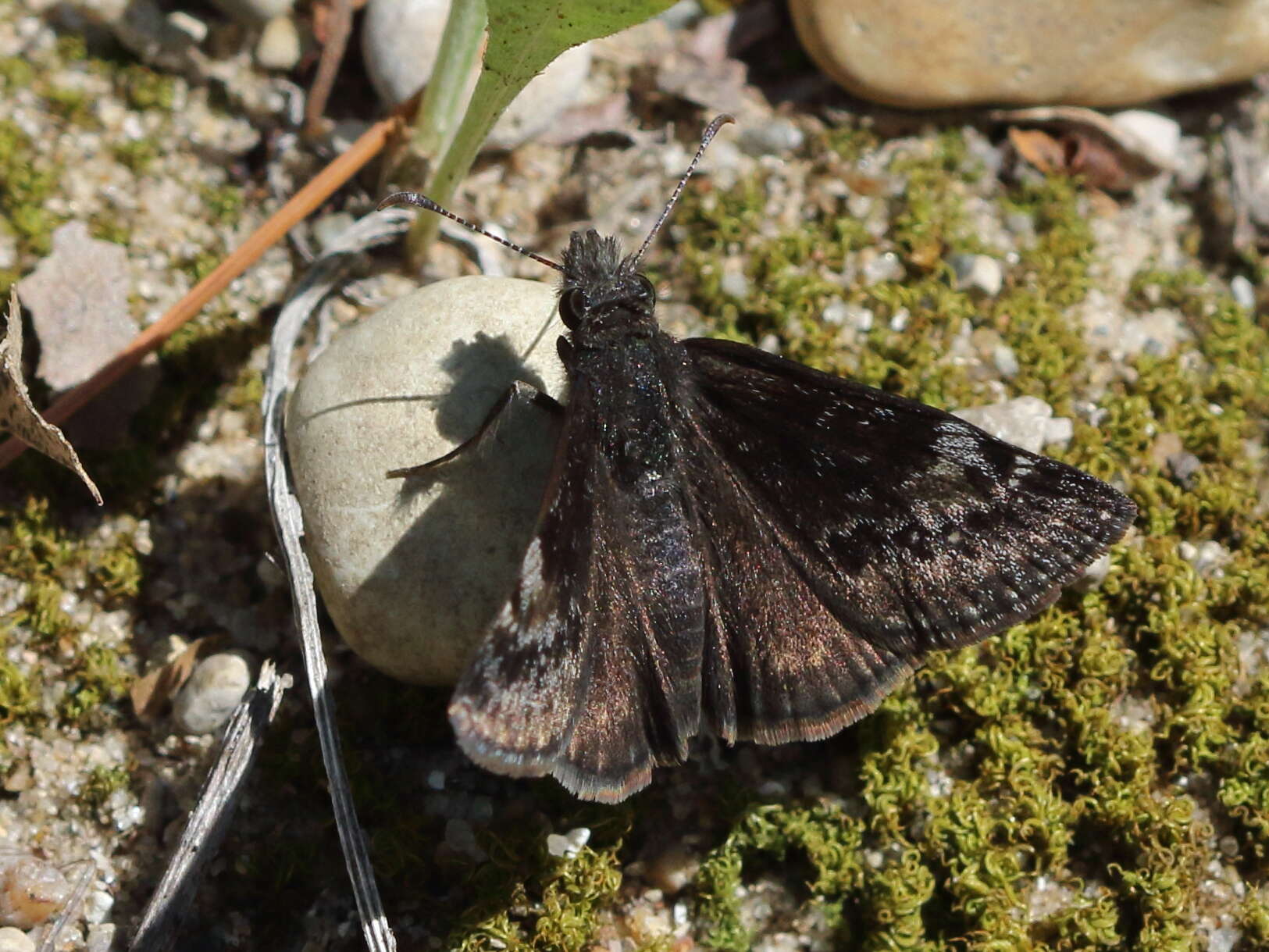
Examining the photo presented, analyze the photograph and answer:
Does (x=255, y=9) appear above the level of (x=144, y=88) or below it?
above

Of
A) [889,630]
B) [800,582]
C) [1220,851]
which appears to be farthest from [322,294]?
[1220,851]

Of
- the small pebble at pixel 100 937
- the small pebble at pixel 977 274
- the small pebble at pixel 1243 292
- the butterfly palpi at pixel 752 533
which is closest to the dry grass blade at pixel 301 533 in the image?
the butterfly palpi at pixel 752 533

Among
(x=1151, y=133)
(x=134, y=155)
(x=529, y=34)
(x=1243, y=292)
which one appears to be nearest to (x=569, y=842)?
(x=529, y=34)

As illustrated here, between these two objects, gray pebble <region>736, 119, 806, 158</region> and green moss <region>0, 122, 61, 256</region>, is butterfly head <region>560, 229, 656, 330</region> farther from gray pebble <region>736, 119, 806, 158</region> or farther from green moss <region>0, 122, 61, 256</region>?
green moss <region>0, 122, 61, 256</region>

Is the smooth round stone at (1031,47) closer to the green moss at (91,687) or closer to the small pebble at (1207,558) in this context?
the small pebble at (1207,558)

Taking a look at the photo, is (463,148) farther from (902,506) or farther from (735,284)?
(902,506)

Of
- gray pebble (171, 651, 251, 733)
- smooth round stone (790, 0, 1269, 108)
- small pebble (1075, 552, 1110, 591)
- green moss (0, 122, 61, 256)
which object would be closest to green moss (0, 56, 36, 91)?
green moss (0, 122, 61, 256)

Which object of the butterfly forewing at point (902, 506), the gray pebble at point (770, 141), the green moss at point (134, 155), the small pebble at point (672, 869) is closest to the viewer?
the butterfly forewing at point (902, 506)
